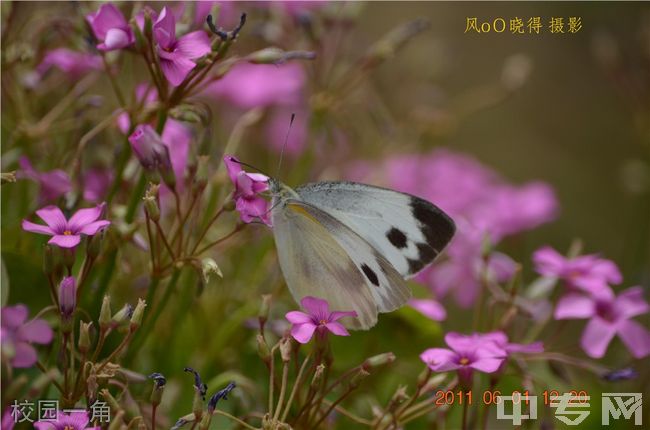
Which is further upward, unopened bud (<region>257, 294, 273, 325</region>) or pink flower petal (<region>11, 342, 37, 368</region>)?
pink flower petal (<region>11, 342, 37, 368</region>)

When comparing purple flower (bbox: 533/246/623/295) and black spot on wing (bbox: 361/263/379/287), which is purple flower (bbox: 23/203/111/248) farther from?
purple flower (bbox: 533/246/623/295)

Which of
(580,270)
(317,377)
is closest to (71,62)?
(317,377)

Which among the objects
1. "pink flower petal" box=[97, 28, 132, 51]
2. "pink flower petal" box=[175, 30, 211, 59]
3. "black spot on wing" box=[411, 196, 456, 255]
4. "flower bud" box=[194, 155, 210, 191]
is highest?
"pink flower petal" box=[97, 28, 132, 51]

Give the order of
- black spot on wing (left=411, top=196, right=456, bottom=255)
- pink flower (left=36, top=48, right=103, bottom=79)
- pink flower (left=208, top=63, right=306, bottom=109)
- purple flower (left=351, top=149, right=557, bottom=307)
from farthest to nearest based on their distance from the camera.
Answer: pink flower (left=208, top=63, right=306, bottom=109)
purple flower (left=351, top=149, right=557, bottom=307)
pink flower (left=36, top=48, right=103, bottom=79)
black spot on wing (left=411, top=196, right=456, bottom=255)

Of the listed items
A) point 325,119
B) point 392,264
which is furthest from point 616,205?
point 392,264

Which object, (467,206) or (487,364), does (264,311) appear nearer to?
(487,364)

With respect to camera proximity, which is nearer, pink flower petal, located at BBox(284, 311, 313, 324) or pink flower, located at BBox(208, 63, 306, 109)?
pink flower petal, located at BBox(284, 311, 313, 324)

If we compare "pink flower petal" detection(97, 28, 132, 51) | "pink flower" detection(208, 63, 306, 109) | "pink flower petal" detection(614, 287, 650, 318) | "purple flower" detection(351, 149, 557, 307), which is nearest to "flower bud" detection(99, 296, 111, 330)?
"pink flower petal" detection(97, 28, 132, 51)

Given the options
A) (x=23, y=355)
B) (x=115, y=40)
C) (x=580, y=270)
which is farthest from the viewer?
(x=580, y=270)
